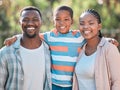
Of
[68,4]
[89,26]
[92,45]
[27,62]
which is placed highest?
[89,26]

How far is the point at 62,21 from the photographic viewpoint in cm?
510

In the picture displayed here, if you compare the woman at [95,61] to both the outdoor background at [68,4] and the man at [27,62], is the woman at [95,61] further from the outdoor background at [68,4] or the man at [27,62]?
the outdoor background at [68,4]

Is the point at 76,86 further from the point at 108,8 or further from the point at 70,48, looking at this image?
the point at 108,8

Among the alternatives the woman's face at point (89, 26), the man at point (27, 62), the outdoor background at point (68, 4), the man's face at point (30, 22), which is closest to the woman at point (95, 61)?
the woman's face at point (89, 26)

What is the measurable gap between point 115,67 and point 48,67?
78 cm

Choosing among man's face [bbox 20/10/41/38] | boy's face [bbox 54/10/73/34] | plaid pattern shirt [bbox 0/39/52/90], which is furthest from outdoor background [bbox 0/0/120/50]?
plaid pattern shirt [bbox 0/39/52/90]

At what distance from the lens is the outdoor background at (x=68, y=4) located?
12.0 meters

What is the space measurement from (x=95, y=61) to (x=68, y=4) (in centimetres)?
780

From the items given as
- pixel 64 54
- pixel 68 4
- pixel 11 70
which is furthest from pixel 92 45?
pixel 68 4

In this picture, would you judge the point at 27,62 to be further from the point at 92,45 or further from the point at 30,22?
the point at 92,45

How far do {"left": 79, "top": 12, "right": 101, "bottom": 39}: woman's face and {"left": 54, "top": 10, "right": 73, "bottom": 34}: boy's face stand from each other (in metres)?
0.29

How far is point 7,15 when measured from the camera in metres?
13.2

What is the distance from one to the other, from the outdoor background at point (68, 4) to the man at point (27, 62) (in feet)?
22.1

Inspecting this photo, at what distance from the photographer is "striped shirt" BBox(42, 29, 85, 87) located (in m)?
4.97
